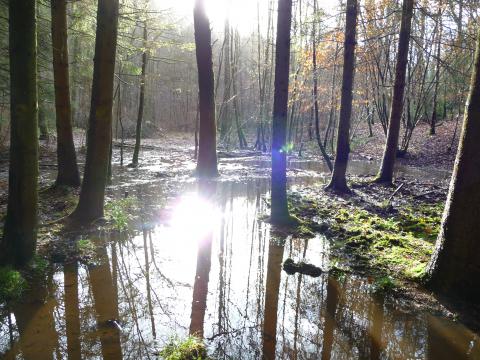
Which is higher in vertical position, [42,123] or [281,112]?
[281,112]

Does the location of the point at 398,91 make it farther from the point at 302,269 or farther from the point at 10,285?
the point at 10,285

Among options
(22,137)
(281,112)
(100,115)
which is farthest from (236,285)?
(100,115)

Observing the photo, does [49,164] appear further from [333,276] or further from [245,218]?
[333,276]

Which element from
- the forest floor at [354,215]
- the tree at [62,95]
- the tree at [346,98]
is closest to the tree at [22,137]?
the forest floor at [354,215]

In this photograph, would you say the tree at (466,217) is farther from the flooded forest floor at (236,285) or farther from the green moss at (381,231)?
the green moss at (381,231)

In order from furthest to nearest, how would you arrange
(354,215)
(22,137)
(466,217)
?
(354,215) < (22,137) < (466,217)

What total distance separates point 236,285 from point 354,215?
4309 mm

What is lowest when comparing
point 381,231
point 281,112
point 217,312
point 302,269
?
point 217,312

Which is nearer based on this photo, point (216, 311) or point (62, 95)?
point (216, 311)

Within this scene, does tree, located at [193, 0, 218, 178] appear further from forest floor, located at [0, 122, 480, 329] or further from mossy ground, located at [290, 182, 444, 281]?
mossy ground, located at [290, 182, 444, 281]

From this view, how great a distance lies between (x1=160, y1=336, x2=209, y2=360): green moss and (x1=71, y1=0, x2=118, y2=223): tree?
4.71 m

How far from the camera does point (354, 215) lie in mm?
8484

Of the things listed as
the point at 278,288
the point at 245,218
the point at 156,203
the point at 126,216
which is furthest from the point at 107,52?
the point at 278,288

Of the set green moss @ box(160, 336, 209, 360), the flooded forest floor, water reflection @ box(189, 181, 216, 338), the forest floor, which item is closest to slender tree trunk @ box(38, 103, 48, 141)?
the forest floor
